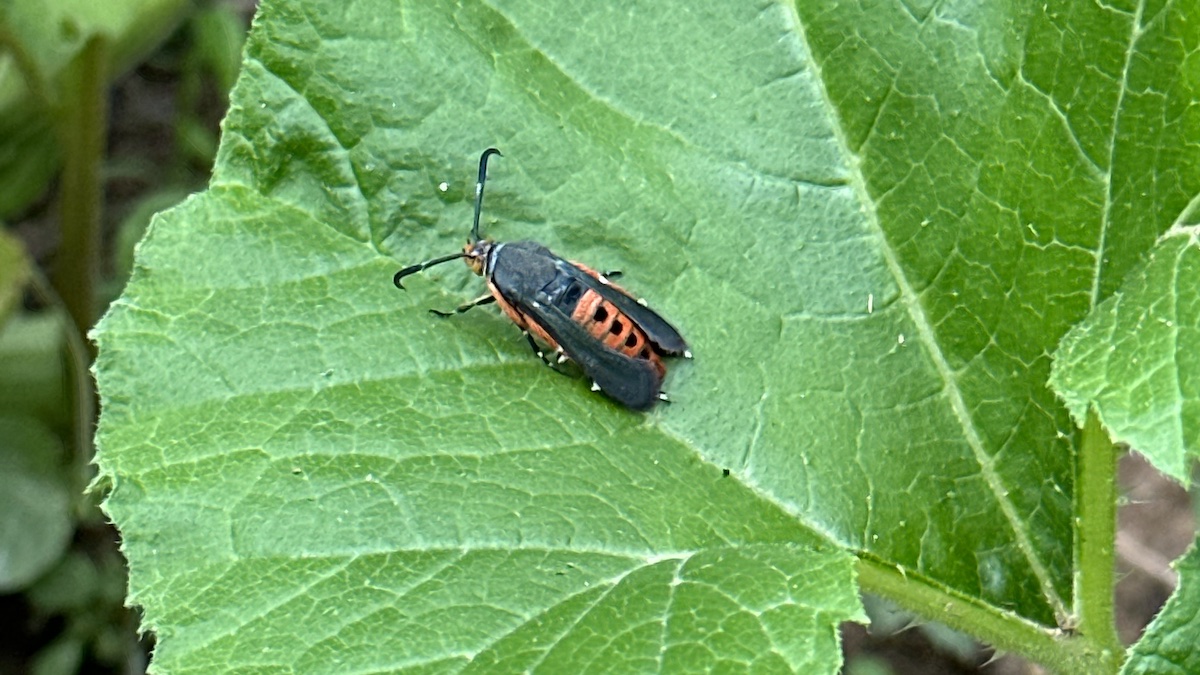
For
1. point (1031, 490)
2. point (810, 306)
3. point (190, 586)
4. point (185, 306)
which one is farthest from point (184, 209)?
point (1031, 490)

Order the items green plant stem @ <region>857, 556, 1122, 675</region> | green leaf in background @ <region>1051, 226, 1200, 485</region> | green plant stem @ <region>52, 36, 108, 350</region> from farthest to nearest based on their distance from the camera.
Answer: green plant stem @ <region>52, 36, 108, 350</region>, green plant stem @ <region>857, 556, 1122, 675</region>, green leaf in background @ <region>1051, 226, 1200, 485</region>

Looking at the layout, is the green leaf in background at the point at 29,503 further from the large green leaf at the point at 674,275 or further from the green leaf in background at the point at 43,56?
the large green leaf at the point at 674,275

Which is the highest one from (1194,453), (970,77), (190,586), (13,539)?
(970,77)

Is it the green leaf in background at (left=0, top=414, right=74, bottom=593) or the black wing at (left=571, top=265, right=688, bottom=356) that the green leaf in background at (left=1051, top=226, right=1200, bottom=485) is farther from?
the green leaf in background at (left=0, top=414, right=74, bottom=593)

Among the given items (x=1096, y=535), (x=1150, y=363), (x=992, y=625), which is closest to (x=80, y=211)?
(x=992, y=625)

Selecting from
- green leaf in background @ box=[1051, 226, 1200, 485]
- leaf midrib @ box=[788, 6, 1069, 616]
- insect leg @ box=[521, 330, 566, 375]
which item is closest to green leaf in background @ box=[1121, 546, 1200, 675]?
green leaf in background @ box=[1051, 226, 1200, 485]

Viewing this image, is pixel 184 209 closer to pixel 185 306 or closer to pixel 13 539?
pixel 185 306
